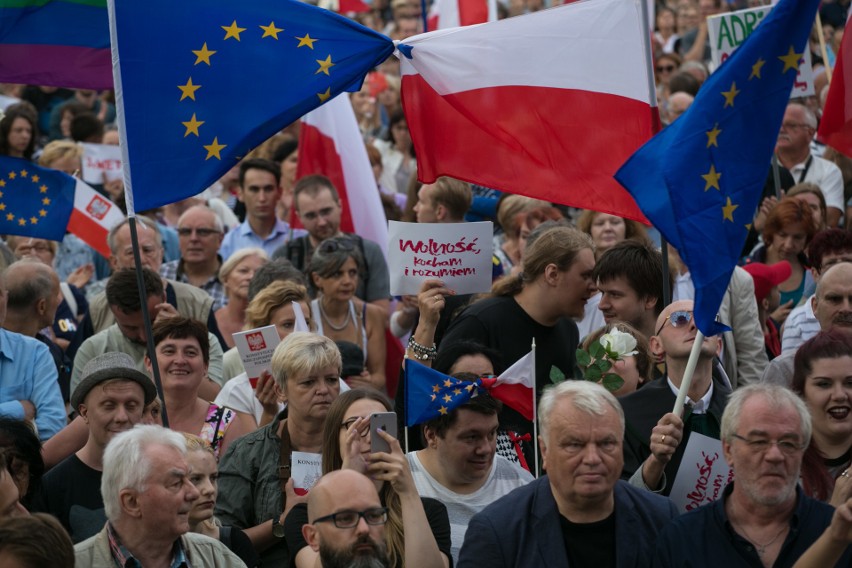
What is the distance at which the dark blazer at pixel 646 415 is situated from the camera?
21.8 feet

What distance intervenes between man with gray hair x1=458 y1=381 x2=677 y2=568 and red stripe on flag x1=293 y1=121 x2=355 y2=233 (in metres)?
6.21

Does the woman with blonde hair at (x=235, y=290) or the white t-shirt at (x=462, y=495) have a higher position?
the woman with blonde hair at (x=235, y=290)

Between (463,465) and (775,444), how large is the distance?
1566 millimetres

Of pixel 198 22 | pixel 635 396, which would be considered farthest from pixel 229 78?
pixel 635 396

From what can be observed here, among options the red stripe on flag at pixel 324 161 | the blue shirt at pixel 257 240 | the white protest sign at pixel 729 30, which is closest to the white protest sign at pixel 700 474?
the red stripe on flag at pixel 324 161

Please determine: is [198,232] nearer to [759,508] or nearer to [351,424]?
[351,424]

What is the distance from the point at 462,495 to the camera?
655 cm

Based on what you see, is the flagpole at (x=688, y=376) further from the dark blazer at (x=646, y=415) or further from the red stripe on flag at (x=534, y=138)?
the red stripe on flag at (x=534, y=138)

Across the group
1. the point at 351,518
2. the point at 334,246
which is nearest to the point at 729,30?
the point at 334,246

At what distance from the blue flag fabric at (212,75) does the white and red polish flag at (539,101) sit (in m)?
0.45

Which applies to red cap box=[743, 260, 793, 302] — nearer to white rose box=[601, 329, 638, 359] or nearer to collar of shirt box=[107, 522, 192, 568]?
white rose box=[601, 329, 638, 359]

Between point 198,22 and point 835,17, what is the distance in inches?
534

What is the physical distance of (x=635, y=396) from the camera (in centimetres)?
682

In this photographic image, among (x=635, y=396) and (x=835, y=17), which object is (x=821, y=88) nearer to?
(x=835, y=17)
